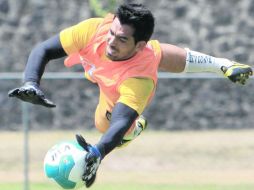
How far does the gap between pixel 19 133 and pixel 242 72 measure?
567 centimetres

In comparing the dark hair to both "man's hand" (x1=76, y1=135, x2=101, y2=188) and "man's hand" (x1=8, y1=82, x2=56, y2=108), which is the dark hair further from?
"man's hand" (x1=76, y1=135, x2=101, y2=188)

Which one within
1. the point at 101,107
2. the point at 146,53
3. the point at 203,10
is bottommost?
the point at 203,10

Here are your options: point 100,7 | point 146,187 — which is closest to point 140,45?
point 146,187

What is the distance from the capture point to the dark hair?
695cm

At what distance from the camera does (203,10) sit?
16.4 metres

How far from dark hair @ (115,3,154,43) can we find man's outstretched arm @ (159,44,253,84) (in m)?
0.84

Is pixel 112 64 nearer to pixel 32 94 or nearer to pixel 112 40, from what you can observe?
pixel 112 40

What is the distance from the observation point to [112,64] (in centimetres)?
726

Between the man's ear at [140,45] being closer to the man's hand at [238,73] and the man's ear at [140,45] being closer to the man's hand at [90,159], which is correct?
the man's hand at [90,159]

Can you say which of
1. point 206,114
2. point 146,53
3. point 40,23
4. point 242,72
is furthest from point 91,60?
point 40,23

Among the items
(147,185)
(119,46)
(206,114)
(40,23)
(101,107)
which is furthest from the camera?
(40,23)

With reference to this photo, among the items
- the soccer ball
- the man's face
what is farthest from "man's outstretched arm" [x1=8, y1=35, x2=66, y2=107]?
the man's face

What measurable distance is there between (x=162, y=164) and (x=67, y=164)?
6513mm

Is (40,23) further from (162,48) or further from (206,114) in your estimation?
(162,48)
